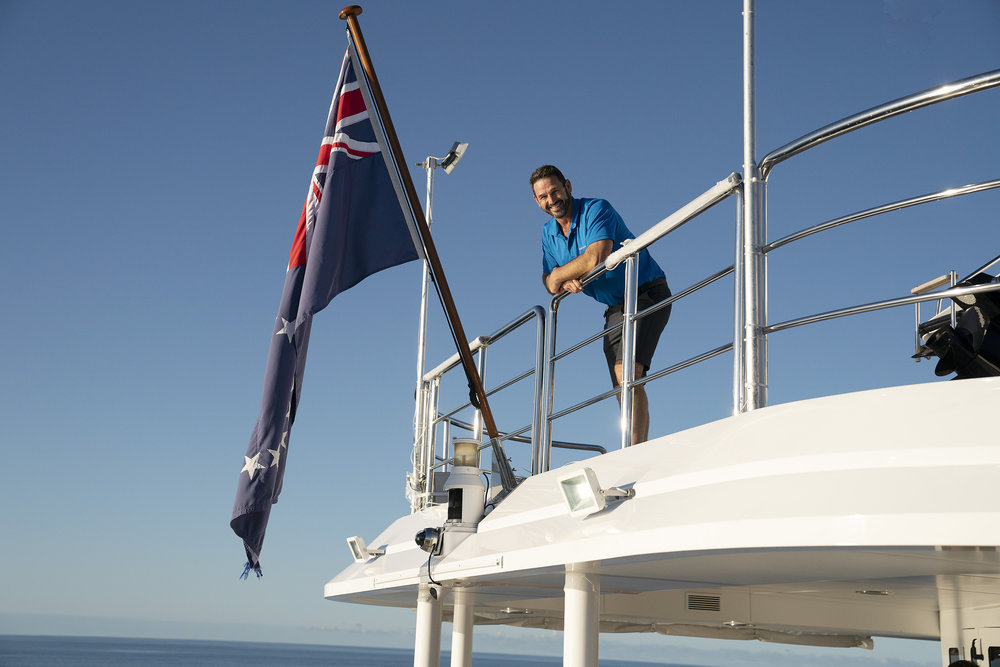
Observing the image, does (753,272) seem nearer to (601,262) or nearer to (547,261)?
(601,262)

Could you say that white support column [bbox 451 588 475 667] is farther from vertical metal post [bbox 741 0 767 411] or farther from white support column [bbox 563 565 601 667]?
vertical metal post [bbox 741 0 767 411]

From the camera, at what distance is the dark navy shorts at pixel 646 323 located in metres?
4.81

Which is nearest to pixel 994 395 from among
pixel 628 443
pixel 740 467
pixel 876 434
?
pixel 876 434

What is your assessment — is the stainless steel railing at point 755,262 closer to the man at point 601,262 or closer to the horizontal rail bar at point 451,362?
the man at point 601,262

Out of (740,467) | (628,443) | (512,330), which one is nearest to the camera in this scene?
(740,467)

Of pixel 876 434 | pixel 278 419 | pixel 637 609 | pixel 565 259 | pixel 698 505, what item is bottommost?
pixel 637 609

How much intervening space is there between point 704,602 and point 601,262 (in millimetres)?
2223

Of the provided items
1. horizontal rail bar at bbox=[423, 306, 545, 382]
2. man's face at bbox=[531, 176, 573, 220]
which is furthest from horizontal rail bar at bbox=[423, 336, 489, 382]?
man's face at bbox=[531, 176, 573, 220]

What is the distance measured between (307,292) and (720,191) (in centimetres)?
235

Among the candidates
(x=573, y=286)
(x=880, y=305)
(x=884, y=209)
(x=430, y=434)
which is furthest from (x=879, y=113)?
(x=430, y=434)

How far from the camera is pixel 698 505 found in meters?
2.72

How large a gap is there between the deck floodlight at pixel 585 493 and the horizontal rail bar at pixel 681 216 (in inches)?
43.7

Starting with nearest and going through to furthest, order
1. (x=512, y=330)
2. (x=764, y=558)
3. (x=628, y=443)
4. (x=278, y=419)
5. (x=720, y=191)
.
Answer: (x=764, y=558), (x=720, y=191), (x=628, y=443), (x=278, y=419), (x=512, y=330)

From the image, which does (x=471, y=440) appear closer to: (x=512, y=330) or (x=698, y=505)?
(x=512, y=330)
